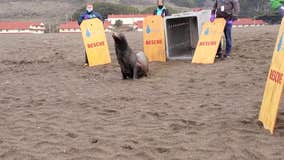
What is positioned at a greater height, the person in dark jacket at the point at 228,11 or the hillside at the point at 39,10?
the person in dark jacket at the point at 228,11

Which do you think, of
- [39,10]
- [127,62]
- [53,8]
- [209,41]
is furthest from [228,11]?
[53,8]

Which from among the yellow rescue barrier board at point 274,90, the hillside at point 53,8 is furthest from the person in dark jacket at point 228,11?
the hillside at point 53,8

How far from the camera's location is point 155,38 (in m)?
13.9

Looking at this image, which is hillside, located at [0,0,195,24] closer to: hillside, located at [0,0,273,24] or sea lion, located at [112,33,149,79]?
hillside, located at [0,0,273,24]

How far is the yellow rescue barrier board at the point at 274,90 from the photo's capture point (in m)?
5.83

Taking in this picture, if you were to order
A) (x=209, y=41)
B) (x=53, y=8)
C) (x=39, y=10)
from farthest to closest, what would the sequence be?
(x=53, y=8) → (x=39, y=10) → (x=209, y=41)

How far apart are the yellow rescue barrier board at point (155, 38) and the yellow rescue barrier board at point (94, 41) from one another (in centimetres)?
123

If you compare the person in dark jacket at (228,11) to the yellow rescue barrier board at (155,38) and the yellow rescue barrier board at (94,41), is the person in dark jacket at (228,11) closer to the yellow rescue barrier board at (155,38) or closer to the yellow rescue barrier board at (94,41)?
the yellow rescue barrier board at (155,38)

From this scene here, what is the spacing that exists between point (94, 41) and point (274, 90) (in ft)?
26.7

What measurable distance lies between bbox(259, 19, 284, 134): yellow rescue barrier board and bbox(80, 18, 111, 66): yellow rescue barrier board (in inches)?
306

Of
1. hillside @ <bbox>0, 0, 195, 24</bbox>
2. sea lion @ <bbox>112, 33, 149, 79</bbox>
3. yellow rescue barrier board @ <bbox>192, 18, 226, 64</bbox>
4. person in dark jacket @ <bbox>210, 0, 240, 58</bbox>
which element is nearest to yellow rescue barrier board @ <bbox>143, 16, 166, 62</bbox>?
yellow rescue barrier board @ <bbox>192, 18, 226, 64</bbox>

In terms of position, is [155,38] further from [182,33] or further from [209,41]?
[182,33]

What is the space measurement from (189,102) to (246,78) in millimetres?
2404

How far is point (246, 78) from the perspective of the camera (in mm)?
9844
